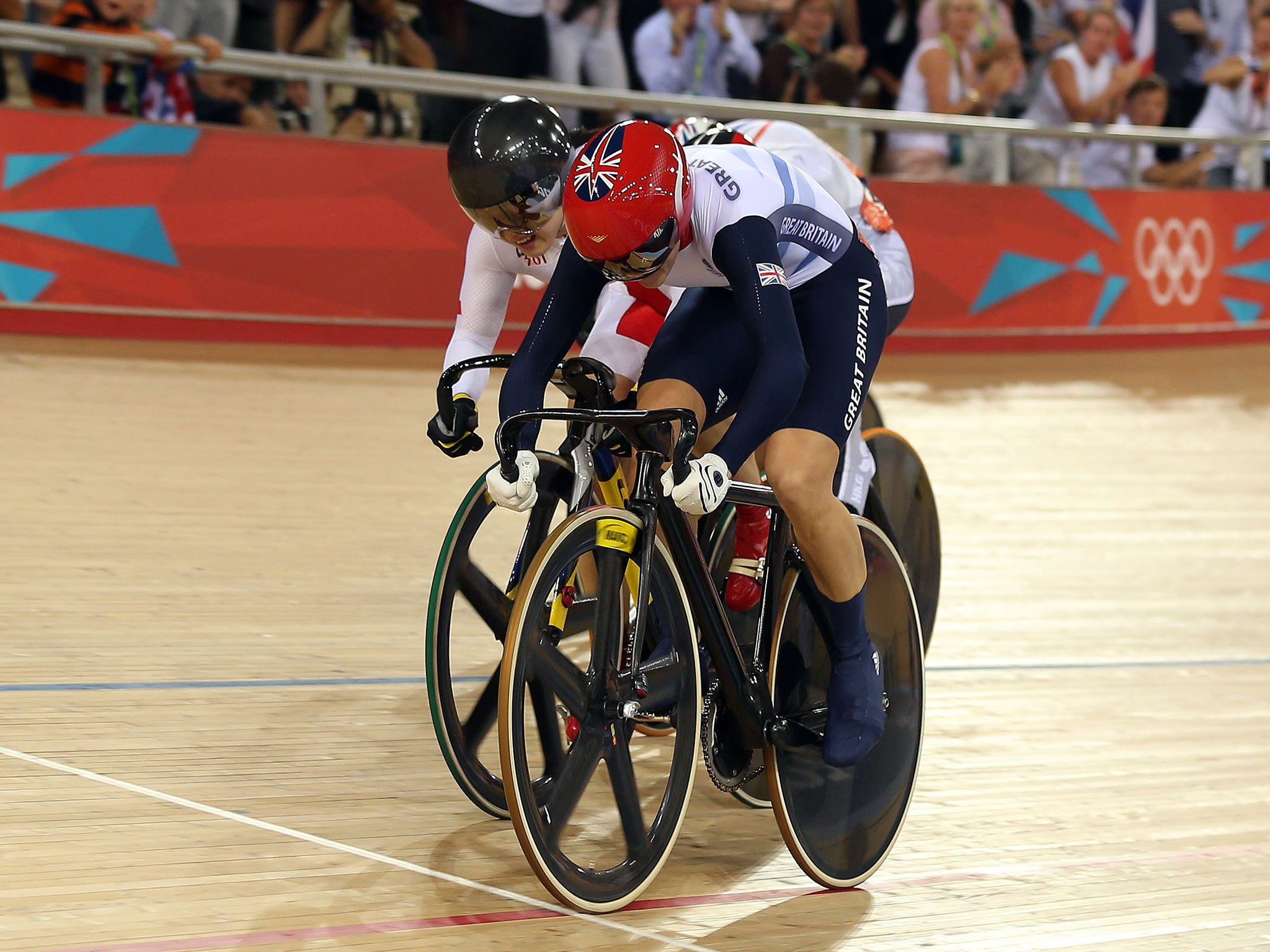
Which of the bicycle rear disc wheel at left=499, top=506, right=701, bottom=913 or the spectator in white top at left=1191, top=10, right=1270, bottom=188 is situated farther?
the spectator in white top at left=1191, top=10, right=1270, bottom=188

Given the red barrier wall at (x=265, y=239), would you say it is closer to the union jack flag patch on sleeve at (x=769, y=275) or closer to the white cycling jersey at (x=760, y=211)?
the white cycling jersey at (x=760, y=211)

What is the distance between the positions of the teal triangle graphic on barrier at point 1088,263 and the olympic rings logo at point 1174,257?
332mm

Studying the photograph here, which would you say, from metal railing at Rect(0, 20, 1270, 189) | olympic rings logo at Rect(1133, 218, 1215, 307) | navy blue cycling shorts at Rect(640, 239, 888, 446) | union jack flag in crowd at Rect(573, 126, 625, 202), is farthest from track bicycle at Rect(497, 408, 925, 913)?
olympic rings logo at Rect(1133, 218, 1215, 307)

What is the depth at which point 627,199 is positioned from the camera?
244 centimetres

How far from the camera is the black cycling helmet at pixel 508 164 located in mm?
2723

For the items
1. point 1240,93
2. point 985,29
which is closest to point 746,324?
point 985,29

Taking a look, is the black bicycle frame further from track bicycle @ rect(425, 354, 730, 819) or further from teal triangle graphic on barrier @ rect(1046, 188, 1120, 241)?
teal triangle graphic on barrier @ rect(1046, 188, 1120, 241)

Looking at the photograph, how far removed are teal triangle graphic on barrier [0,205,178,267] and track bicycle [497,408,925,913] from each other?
4694 mm

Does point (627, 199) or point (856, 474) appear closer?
point (627, 199)

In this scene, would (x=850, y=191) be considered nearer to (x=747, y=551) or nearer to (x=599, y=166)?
(x=747, y=551)

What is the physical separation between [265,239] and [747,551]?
4462 millimetres

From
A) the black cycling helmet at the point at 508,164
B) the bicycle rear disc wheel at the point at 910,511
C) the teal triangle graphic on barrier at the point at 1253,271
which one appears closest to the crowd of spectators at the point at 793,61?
the teal triangle graphic on barrier at the point at 1253,271

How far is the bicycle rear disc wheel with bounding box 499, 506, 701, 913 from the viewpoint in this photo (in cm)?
233

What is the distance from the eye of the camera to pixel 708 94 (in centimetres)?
832
